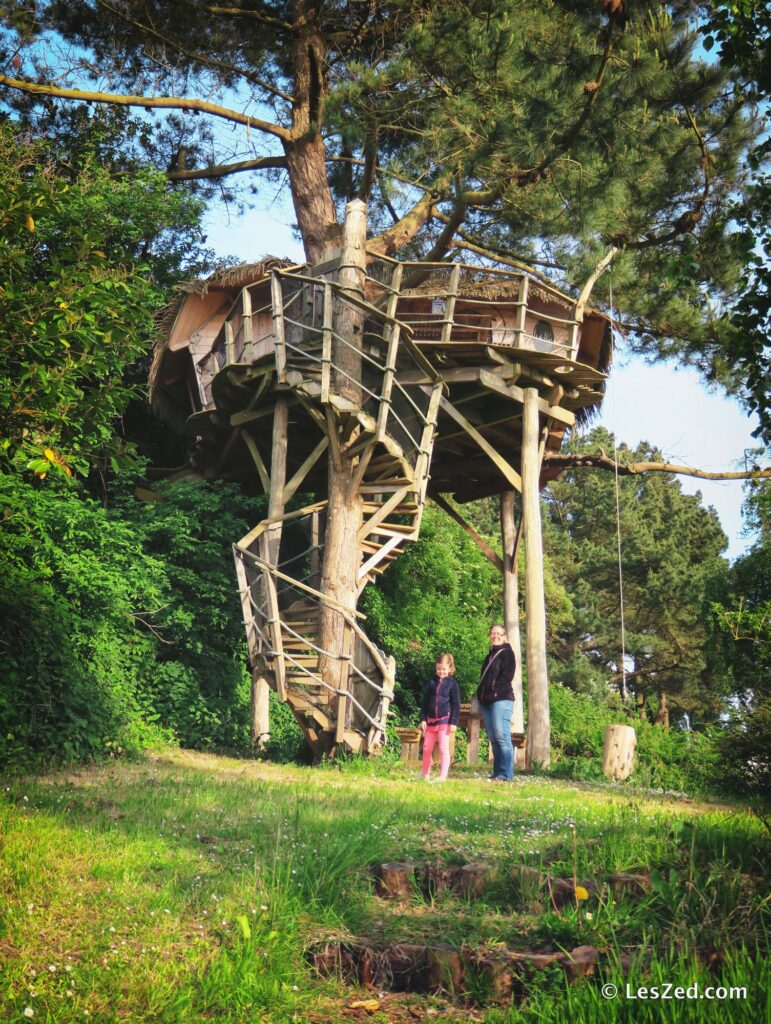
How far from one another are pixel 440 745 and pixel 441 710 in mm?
409

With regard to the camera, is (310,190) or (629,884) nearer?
(629,884)

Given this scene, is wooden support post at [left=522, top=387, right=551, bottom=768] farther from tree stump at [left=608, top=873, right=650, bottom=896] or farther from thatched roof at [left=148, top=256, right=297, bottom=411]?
tree stump at [left=608, top=873, right=650, bottom=896]

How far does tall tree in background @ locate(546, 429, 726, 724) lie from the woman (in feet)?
77.0

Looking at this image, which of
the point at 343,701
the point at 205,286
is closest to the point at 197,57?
the point at 205,286

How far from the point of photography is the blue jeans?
11.9 m

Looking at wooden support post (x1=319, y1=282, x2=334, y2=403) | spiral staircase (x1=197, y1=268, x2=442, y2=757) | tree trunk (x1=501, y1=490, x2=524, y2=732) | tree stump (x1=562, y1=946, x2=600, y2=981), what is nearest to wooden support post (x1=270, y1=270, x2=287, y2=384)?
spiral staircase (x1=197, y1=268, x2=442, y2=757)

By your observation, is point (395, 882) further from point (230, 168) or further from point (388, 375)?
point (230, 168)

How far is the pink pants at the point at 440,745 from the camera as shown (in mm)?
11781

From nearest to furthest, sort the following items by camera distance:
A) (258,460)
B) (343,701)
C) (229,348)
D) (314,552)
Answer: (343,701) → (229,348) → (258,460) → (314,552)

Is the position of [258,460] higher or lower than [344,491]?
higher

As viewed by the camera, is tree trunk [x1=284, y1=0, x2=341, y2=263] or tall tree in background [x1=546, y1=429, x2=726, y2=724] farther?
tall tree in background [x1=546, y1=429, x2=726, y2=724]

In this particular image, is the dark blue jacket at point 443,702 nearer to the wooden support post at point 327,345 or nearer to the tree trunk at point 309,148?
the wooden support post at point 327,345

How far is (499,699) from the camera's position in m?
11.9

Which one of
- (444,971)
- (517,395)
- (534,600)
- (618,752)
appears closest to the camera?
(444,971)
